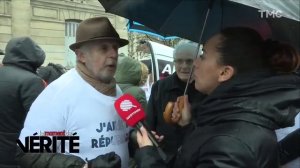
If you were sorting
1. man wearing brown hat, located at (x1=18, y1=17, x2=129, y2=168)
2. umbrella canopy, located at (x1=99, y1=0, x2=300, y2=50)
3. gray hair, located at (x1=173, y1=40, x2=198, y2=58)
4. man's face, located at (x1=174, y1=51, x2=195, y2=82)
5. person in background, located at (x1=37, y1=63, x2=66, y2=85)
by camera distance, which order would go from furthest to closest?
person in background, located at (x1=37, y1=63, x2=66, y2=85) → gray hair, located at (x1=173, y1=40, x2=198, y2=58) → man's face, located at (x1=174, y1=51, x2=195, y2=82) → umbrella canopy, located at (x1=99, y1=0, x2=300, y2=50) → man wearing brown hat, located at (x1=18, y1=17, x2=129, y2=168)

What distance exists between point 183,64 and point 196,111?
1.96 m

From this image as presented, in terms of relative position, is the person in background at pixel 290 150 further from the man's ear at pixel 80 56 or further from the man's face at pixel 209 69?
the man's ear at pixel 80 56

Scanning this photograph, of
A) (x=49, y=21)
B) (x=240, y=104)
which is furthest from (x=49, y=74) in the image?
(x=49, y=21)

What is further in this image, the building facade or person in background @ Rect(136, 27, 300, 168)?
the building facade

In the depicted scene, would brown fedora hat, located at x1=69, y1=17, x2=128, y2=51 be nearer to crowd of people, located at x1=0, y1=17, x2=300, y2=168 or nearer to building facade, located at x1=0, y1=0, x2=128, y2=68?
crowd of people, located at x1=0, y1=17, x2=300, y2=168

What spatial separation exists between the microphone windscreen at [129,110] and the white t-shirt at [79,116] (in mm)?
178

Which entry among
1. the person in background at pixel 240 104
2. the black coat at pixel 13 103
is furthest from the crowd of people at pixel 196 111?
the black coat at pixel 13 103

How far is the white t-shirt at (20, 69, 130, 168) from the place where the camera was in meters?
2.59

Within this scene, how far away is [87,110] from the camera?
2672 mm

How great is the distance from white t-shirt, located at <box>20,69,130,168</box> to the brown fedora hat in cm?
23

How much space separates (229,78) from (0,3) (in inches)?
726

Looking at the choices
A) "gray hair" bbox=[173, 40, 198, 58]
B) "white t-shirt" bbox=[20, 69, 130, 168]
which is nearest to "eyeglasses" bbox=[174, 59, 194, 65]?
"gray hair" bbox=[173, 40, 198, 58]

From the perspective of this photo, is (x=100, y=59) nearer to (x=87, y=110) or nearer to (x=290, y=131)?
(x=87, y=110)

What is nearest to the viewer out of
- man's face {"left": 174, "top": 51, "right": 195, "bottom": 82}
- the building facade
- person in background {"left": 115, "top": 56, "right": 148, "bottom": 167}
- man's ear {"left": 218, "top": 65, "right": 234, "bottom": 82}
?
man's ear {"left": 218, "top": 65, "right": 234, "bottom": 82}
